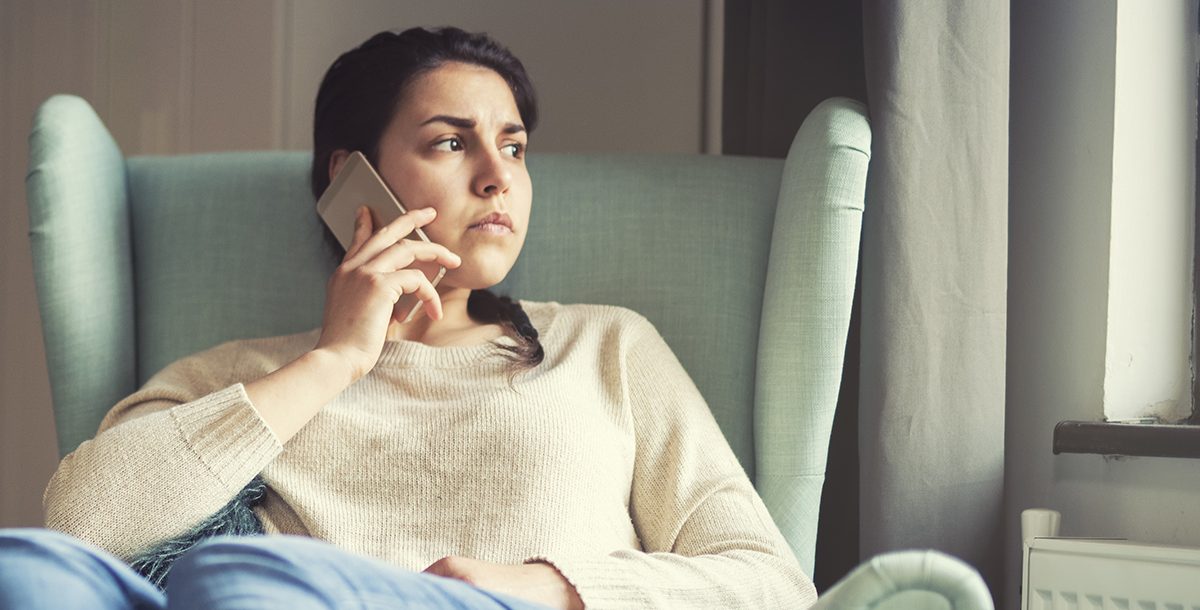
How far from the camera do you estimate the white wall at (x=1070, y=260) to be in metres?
1.42

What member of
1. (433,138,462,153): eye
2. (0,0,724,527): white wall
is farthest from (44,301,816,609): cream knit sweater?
(0,0,724,527): white wall

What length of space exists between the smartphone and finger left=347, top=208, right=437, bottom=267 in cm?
2

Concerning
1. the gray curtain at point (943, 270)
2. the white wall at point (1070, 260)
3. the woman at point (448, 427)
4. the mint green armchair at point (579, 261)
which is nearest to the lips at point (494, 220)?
the woman at point (448, 427)

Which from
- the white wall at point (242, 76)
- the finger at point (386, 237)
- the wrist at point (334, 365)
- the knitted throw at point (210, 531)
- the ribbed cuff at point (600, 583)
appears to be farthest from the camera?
the white wall at point (242, 76)

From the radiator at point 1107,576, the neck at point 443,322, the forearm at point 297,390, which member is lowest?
the radiator at point 1107,576

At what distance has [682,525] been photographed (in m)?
1.22

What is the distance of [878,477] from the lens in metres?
1.41

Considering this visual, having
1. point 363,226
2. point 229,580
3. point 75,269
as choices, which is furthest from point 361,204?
point 229,580

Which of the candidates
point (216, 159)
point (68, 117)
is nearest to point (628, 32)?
point (216, 159)

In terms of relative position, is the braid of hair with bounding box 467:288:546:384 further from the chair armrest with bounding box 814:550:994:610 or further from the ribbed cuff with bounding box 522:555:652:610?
the chair armrest with bounding box 814:550:994:610

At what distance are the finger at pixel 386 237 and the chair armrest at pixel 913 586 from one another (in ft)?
2.41

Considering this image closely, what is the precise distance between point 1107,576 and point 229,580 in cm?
95

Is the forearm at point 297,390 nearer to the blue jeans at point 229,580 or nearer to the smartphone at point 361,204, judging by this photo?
the smartphone at point 361,204

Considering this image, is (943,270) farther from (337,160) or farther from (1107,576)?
(337,160)
